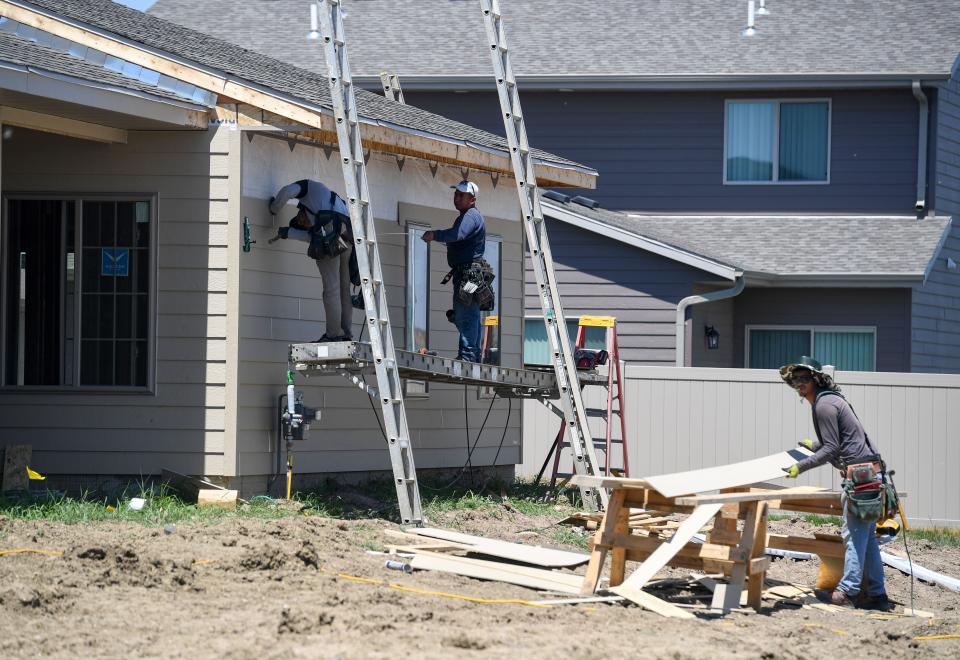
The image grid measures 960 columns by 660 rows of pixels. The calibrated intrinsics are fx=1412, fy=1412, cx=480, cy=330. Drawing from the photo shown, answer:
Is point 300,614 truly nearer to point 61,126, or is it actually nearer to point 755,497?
point 755,497

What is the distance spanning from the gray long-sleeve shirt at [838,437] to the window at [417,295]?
499cm

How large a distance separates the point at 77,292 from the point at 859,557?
22.7 ft

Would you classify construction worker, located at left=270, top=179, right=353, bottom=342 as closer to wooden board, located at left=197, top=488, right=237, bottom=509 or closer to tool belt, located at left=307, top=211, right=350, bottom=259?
tool belt, located at left=307, top=211, right=350, bottom=259

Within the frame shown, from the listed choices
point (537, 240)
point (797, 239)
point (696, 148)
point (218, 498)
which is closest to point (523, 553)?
point (218, 498)

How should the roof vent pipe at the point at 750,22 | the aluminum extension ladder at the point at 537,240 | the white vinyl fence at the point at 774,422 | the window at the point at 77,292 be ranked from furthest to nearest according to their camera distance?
the roof vent pipe at the point at 750,22
the white vinyl fence at the point at 774,422
the aluminum extension ladder at the point at 537,240
the window at the point at 77,292

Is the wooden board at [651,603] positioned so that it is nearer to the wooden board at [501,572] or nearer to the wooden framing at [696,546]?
the wooden framing at [696,546]

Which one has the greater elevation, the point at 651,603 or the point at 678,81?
the point at 678,81

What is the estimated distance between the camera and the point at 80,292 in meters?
12.4

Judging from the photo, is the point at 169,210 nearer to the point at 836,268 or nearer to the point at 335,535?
the point at 335,535

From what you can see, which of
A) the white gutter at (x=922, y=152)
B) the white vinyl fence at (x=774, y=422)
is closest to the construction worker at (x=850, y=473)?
the white vinyl fence at (x=774, y=422)

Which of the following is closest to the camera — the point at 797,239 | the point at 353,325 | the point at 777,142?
the point at 353,325

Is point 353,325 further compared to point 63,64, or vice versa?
point 353,325

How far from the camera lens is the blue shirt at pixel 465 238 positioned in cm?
1305

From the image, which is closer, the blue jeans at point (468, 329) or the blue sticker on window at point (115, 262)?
the blue sticker on window at point (115, 262)
